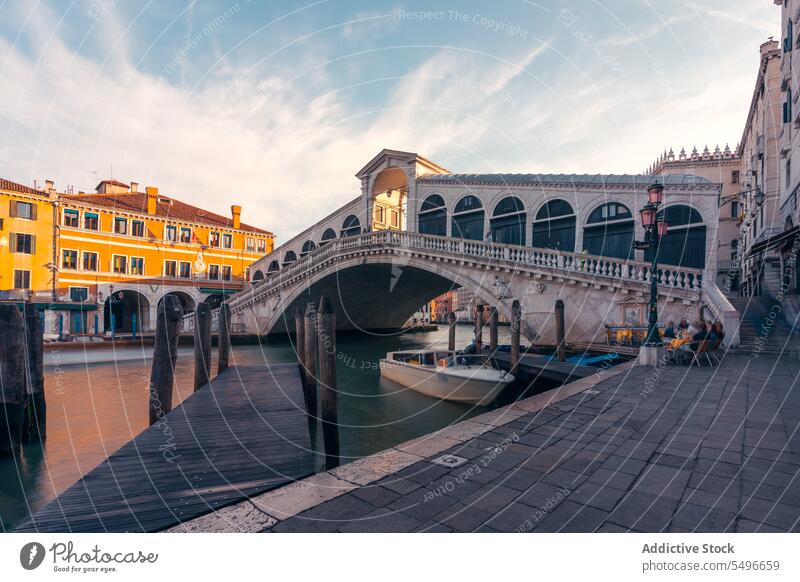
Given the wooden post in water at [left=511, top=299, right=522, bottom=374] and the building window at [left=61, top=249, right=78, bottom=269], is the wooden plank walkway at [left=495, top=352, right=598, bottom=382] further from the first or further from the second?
the building window at [left=61, top=249, right=78, bottom=269]

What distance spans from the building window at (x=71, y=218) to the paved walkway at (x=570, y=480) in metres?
28.2

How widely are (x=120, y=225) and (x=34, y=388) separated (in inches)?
868

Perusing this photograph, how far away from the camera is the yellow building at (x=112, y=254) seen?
2166cm

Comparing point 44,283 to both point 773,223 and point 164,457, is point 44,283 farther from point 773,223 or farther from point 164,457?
point 773,223

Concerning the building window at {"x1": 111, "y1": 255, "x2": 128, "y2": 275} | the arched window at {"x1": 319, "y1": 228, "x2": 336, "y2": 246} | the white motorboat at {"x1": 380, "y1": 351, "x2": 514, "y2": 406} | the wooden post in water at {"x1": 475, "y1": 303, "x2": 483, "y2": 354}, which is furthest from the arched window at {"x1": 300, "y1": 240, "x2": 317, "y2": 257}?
the white motorboat at {"x1": 380, "y1": 351, "x2": 514, "y2": 406}

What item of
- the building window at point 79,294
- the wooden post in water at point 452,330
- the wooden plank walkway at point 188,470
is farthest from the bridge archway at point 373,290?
the building window at point 79,294

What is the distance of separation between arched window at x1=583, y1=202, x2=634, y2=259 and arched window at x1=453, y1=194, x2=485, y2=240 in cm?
512

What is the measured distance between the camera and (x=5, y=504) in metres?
4.90

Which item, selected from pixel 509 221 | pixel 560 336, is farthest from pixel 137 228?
pixel 560 336

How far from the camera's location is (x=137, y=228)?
25.7 metres

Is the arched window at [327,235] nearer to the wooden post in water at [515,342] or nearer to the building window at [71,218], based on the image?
the building window at [71,218]
